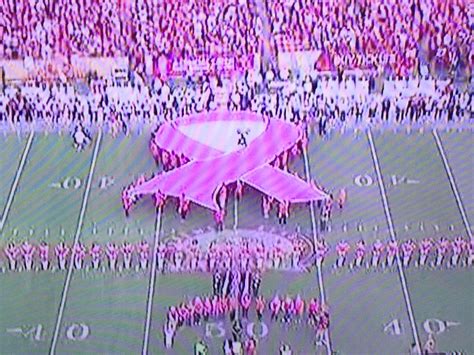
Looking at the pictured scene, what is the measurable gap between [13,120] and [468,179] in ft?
5.62

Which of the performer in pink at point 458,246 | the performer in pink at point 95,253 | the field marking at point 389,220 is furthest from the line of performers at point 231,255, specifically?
the performer in pink at point 458,246

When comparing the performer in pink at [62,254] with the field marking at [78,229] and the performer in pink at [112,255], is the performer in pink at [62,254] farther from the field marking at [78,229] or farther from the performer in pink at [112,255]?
the performer in pink at [112,255]

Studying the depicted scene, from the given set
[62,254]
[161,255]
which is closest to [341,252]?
[161,255]

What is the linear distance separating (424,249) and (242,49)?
101 cm

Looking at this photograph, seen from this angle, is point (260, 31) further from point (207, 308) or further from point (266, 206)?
point (207, 308)

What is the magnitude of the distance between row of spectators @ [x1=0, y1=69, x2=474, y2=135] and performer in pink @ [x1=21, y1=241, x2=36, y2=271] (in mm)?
454

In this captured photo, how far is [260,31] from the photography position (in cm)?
326

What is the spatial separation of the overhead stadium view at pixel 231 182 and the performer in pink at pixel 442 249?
0.04 ft

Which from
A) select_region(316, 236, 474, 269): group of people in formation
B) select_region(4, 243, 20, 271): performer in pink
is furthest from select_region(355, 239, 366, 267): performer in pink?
select_region(4, 243, 20, 271): performer in pink

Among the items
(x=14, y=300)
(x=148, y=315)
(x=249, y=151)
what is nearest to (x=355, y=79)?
(x=249, y=151)

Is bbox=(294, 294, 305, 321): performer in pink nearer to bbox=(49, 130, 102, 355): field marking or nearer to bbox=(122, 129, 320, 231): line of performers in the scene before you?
bbox=(122, 129, 320, 231): line of performers

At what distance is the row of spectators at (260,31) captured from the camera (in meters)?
3.23

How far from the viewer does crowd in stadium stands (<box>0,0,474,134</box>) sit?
3.23 metres

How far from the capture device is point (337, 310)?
3281mm
